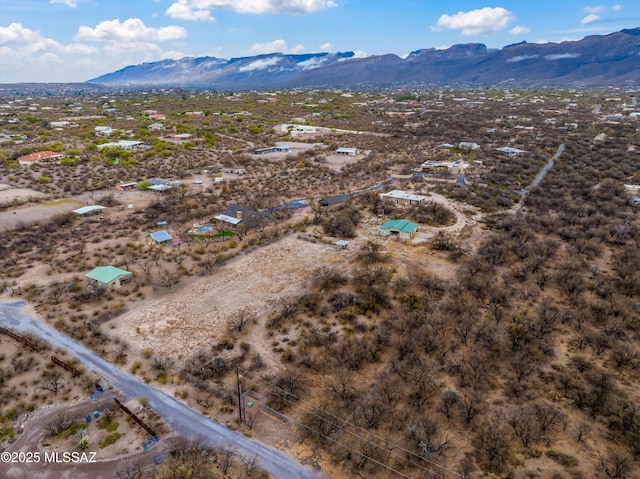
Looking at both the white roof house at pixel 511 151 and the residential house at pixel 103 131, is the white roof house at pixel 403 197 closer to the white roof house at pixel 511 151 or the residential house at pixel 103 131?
the white roof house at pixel 511 151

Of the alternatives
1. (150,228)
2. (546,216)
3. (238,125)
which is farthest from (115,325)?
(238,125)

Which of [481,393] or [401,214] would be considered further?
[401,214]

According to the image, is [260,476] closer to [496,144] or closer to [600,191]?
[600,191]

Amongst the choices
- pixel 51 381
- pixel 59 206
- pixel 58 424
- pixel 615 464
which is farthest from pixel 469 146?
pixel 58 424

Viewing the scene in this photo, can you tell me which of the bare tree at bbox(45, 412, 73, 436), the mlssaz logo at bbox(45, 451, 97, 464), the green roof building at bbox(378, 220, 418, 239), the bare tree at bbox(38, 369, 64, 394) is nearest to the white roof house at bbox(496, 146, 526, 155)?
the green roof building at bbox(378, 220, 418, 239)

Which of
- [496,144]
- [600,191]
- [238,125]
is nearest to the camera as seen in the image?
[600,191]

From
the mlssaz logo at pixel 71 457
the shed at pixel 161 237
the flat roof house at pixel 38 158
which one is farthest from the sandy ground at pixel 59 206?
the mlssaz logo at pixel 71 457

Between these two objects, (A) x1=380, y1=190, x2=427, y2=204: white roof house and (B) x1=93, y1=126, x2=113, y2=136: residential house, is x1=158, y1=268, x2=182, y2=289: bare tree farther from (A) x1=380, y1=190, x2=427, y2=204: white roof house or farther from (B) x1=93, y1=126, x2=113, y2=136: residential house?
(B) x1=93, y1=126, x2=113, y2=136: residential house
